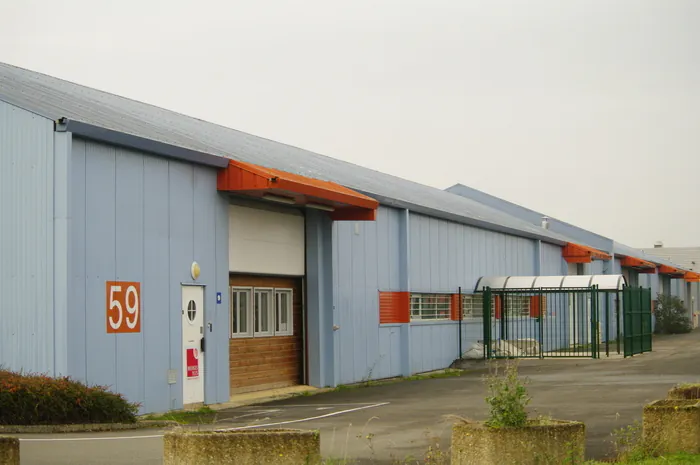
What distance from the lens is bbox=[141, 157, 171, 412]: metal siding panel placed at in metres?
17.7

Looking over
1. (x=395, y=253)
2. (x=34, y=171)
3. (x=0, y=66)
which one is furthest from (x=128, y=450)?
(x=395, y=253)

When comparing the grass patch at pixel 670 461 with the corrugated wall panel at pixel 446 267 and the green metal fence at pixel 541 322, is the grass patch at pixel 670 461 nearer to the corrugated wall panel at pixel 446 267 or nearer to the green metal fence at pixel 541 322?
the corrugated wall panel at pixel 446 267

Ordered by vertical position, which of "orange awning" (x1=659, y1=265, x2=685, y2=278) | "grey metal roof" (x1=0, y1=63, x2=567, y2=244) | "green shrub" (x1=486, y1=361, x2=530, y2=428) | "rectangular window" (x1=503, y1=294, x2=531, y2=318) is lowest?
"green shrub" (x1=486, y1=361, x2=530, y2=428)

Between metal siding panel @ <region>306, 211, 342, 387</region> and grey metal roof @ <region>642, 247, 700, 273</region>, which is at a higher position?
grey metal roof @ <region>642, 247, 700, 273</region>

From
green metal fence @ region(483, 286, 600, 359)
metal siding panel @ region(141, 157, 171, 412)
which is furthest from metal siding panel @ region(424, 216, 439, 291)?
metal siding panel @ region(141, 157, 171, 412)

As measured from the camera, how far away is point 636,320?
3322 centimetres

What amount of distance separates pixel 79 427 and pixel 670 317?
45403 mm

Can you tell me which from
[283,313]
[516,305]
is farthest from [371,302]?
[516,305]

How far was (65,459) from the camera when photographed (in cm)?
1112

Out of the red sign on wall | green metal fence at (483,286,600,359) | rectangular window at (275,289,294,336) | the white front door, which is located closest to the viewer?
the white front door

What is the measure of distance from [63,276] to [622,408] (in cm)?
925

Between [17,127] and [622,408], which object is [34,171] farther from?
[622,408]

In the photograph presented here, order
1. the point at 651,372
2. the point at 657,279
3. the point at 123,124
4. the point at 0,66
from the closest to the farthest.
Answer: the point at 123,124
the point at 0,66
the point at 651,372
the point at 657,279

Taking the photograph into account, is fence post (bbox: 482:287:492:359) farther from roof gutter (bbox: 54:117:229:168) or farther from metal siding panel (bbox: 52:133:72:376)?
metal siding panel (bbox: 52:133:72:376)
